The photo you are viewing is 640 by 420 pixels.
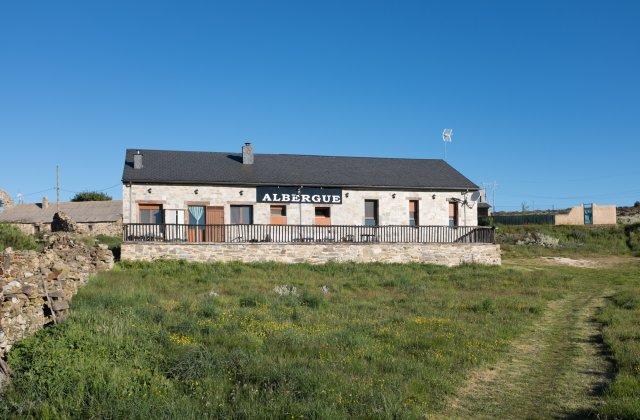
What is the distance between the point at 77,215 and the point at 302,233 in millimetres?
31382

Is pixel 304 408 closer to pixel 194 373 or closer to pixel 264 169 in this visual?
pixel 194 373

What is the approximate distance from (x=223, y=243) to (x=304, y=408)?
55.7 ft

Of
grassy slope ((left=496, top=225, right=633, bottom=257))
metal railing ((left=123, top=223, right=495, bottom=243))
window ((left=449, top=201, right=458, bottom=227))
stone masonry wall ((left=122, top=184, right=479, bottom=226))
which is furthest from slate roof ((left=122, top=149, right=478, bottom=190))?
grassy slope ((left=496, top=225, right=633, bottom=257))

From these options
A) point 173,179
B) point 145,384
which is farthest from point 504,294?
point 173,179

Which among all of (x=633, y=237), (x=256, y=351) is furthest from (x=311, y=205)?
(x=633, y=237)

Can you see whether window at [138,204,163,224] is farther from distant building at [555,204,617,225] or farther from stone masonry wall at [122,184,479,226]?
distant building at [555,204,617,225]

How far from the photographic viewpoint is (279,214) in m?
26.7

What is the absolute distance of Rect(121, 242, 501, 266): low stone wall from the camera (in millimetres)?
22625

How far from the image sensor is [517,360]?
9641mm

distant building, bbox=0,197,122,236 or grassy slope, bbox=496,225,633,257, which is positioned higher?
distant building, bbox=0,197,122,236

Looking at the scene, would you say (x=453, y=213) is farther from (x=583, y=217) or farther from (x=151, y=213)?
(x=583, y=217)

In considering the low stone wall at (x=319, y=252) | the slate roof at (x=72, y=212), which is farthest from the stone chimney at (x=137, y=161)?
the slate roof at (x=72, y=212)

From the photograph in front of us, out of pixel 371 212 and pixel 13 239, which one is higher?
pixel 371 212

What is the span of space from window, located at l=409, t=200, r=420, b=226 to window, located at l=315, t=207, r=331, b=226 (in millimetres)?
4233
